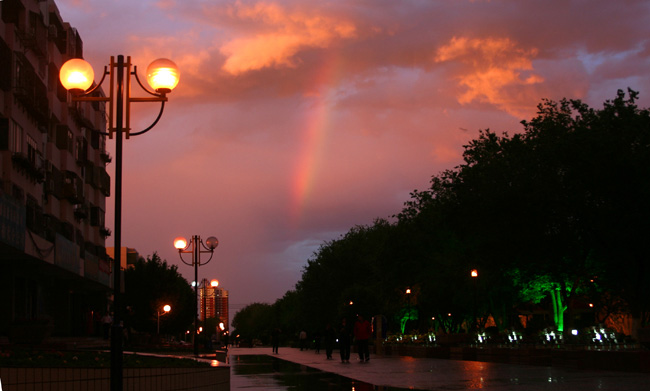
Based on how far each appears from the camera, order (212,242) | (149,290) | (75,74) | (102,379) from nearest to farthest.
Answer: (102,379) → (75,74) → (212,242) → (149,290)

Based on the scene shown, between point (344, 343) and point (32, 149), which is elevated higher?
point (32, 149)

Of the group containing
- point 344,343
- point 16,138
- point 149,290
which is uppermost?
point 16,138

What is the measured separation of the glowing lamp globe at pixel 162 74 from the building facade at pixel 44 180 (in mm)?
16670

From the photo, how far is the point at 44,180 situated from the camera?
138 ft

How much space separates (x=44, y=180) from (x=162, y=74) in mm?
32665

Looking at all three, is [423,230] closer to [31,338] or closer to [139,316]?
[31,338]

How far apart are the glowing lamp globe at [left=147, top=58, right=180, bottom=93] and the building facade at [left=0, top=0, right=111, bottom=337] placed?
54.7 feet

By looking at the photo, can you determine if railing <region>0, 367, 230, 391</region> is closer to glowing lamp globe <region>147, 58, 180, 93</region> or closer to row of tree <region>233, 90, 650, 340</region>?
glowing lamp globe <region>147, 58, 180, 93</region>

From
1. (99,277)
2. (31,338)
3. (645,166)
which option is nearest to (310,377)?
(31,338)

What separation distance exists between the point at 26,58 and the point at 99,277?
65.6ft

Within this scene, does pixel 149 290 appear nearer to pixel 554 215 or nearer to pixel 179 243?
pixel 179 243

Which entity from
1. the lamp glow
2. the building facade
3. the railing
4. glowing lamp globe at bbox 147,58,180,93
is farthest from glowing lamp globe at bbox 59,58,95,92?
the lamp glow

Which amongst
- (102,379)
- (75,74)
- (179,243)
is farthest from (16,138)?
(102,379)

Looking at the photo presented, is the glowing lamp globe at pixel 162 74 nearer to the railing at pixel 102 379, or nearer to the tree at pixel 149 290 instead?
the railing at pixel 102 379
